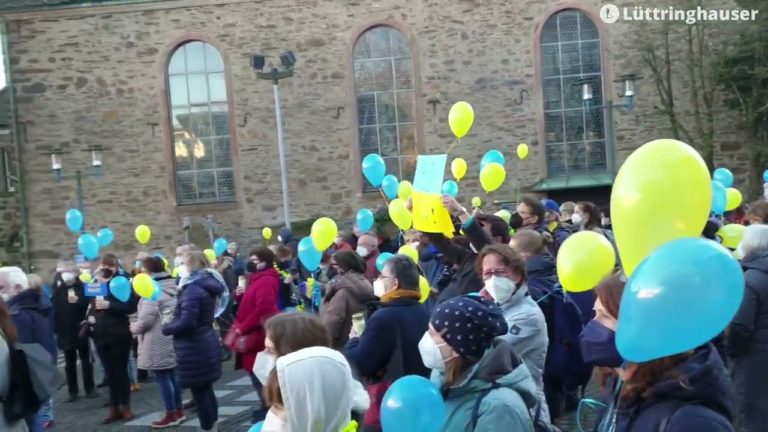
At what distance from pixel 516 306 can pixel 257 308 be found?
3473 millimetres

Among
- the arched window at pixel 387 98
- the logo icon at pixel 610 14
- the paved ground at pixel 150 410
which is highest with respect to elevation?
the logo icon at pixel 610 14

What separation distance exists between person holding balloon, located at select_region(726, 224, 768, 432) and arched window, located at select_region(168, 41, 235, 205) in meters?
17.4

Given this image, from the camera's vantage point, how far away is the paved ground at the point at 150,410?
8414 millimetres

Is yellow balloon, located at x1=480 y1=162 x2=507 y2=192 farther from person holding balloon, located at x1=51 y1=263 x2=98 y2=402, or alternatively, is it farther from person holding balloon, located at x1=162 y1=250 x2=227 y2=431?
person holding balloon, located at x1=51 y1=263 x2=98 y2=402

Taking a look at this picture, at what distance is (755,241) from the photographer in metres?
5.08

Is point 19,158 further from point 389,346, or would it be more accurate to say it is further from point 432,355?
point 432,355

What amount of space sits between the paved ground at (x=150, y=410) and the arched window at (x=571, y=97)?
12.2m

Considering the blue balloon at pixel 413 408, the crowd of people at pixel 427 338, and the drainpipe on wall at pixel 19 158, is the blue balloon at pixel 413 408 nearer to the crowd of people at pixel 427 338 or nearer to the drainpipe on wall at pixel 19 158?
the crowd of people at pixel 427 338

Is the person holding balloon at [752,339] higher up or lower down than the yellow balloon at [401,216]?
lower down

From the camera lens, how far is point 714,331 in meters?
2.18

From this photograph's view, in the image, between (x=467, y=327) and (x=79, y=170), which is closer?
(x=467, y=327)

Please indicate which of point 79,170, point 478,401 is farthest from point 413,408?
point 79,170

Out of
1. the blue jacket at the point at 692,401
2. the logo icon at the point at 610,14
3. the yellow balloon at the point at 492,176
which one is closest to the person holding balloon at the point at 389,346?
the blue jacket at the point at 692,401

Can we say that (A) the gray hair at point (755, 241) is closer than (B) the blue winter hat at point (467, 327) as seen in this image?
No
